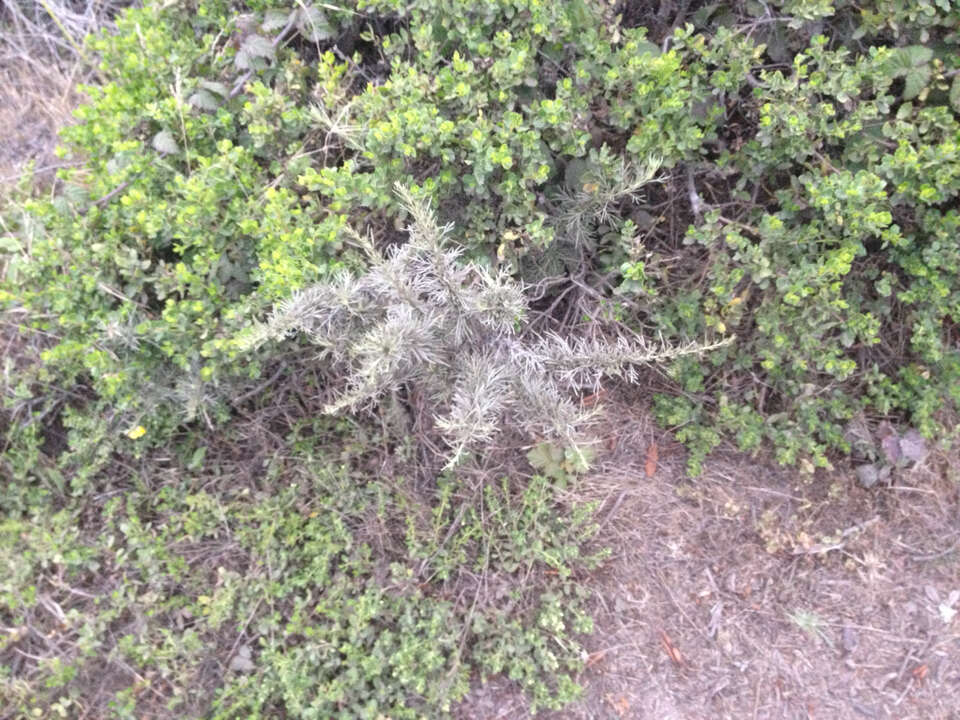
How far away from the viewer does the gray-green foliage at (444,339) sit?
1983 mm

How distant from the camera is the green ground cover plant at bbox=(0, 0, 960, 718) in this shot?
222 cm

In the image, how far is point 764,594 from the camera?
2.83m

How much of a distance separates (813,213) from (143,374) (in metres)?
2.49

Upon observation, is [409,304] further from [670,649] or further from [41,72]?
[41,72]

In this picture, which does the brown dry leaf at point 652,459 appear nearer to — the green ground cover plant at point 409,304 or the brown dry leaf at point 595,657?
the green ground cover plant at point 409,304

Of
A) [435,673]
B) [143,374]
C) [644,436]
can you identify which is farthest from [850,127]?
[143,374]

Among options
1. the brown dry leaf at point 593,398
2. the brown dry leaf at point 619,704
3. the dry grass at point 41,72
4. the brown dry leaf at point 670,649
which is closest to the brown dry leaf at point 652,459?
the brown dry leaf at point 593,398

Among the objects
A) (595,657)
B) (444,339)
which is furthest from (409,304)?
(595,657)

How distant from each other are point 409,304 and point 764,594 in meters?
1.95

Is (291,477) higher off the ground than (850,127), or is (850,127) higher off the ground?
(850,127)

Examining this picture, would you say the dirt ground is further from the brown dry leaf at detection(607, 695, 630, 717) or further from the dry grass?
the dry grass

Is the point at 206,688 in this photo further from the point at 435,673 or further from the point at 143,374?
the point at 143,374

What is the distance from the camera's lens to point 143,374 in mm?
2514

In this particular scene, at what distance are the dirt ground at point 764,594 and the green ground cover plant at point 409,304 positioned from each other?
17 centimetres
